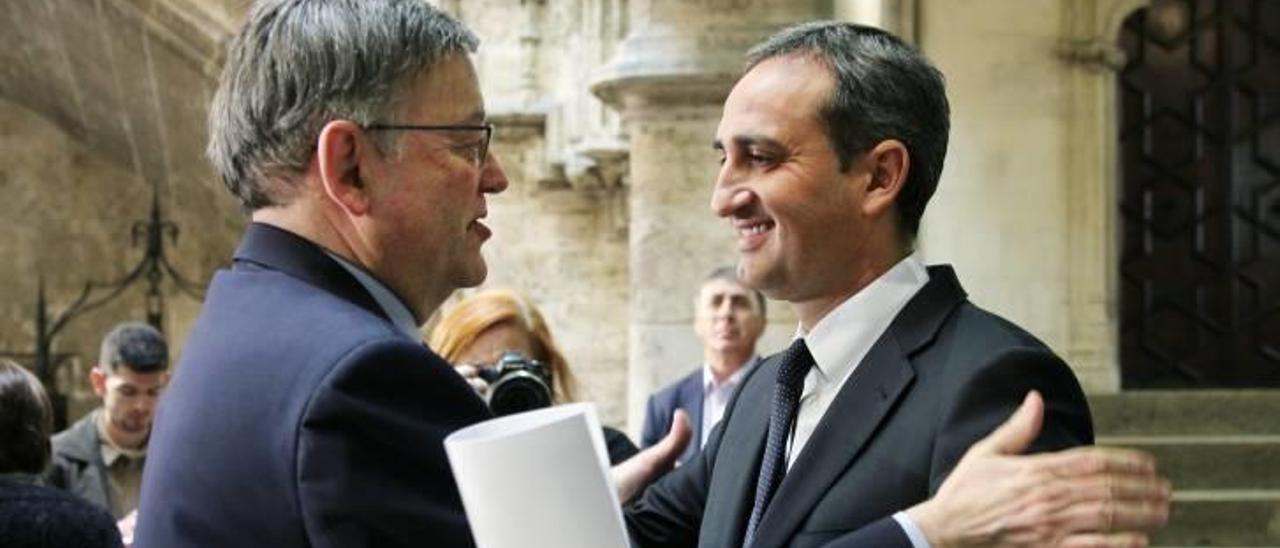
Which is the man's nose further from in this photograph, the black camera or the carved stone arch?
the carved stone arch

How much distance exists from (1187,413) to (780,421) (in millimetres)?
5881

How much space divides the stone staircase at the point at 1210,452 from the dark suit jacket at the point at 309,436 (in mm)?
4913

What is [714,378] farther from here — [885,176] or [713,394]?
[885,176]

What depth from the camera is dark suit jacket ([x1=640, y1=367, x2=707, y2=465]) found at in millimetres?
6664

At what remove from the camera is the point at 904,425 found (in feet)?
8.58

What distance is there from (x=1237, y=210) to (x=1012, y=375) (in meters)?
7.27

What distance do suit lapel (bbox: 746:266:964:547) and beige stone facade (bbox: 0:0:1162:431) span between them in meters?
5.53

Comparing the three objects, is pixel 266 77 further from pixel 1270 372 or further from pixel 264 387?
pixel 1270 372

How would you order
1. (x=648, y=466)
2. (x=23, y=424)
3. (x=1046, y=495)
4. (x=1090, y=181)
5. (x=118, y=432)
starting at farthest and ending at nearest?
(x=1090, y=181), (x=118, y=432), (x=23, y=424), (x=648, y=466), (x=1046, y=495)

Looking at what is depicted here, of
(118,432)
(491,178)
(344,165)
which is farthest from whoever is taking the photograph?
(118,432)

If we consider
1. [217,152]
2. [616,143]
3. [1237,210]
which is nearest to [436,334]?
[217,152]

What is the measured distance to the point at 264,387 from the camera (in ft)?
7.22

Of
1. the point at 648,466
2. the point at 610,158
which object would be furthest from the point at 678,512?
the point at 610,158

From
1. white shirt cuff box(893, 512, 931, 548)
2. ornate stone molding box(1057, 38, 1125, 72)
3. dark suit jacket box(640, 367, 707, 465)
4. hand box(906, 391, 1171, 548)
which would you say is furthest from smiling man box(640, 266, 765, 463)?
hand box(906, 391, 1171, 548)
